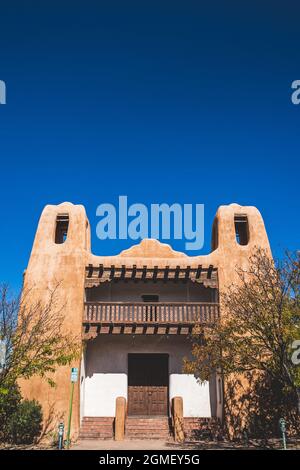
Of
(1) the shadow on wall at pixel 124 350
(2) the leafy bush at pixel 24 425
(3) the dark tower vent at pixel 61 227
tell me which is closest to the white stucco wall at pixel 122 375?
(1) the shadow on wall at pixel 124 350

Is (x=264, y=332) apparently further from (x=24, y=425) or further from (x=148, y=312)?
(x=24, y=425)

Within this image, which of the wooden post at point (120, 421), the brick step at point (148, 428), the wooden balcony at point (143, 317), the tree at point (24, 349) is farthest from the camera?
the wooden balcony at point (143, 317)

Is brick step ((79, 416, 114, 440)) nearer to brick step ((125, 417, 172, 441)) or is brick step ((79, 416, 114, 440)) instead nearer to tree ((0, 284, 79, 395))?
brick step ((125, 417, 172, 441))

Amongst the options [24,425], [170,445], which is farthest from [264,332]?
[24,425]

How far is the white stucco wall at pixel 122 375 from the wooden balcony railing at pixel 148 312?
1.63m

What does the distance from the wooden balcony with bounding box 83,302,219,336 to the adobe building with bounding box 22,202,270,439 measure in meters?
0.05

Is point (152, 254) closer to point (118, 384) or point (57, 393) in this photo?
point (118, 384)

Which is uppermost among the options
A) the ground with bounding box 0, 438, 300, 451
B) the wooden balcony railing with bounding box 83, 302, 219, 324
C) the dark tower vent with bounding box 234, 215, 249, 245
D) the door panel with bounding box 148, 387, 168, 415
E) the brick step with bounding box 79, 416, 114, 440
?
the dark tower vent with bounding box 234, 215, 249, 245

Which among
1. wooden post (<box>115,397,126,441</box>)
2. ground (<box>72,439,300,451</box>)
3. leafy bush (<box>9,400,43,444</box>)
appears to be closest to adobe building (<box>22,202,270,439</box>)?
wooden post (<box>115,397,126,441</box>)

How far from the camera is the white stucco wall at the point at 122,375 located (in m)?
20.9

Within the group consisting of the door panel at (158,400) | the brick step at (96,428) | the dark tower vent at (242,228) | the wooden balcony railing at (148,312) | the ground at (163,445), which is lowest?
the ground at (163,445)

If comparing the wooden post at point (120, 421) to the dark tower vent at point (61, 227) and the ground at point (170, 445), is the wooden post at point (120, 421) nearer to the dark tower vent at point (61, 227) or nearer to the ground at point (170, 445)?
the ground at point (170, 445)

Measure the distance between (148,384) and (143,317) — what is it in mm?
3474

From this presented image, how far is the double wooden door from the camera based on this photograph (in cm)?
2097
